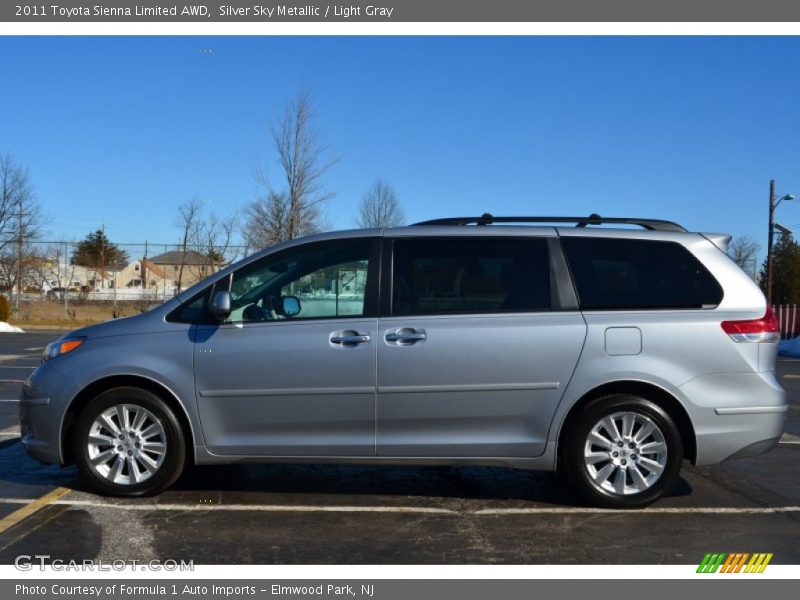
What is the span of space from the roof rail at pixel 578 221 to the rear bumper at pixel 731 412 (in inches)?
47.0

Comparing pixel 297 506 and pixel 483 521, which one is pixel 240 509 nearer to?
pixel 297 506

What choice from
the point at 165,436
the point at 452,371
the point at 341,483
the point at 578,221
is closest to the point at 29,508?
the point at 165,436

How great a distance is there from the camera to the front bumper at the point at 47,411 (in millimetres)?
5277

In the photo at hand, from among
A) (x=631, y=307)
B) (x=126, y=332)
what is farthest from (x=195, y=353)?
(x=631, y=307)

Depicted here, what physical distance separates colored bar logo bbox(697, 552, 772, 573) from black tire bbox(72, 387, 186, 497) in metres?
3.35

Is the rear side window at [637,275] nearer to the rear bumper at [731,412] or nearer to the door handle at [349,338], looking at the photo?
the rear bumper at [731,412]

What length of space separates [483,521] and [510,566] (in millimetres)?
780

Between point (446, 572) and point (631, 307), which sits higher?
point (631, 307)

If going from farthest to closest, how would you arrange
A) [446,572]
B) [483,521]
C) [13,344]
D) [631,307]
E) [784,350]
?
[784,350], [13,344], [631,307], [483,521], [446,572]

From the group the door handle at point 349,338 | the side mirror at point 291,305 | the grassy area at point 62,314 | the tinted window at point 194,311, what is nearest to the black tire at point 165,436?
the tinted window at point 194,311

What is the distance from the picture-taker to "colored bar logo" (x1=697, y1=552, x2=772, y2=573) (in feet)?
A: 13.7

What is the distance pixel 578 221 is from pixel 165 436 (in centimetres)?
331

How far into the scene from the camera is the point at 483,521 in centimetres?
491

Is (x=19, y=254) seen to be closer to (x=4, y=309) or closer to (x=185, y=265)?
(x=4, y=309)
